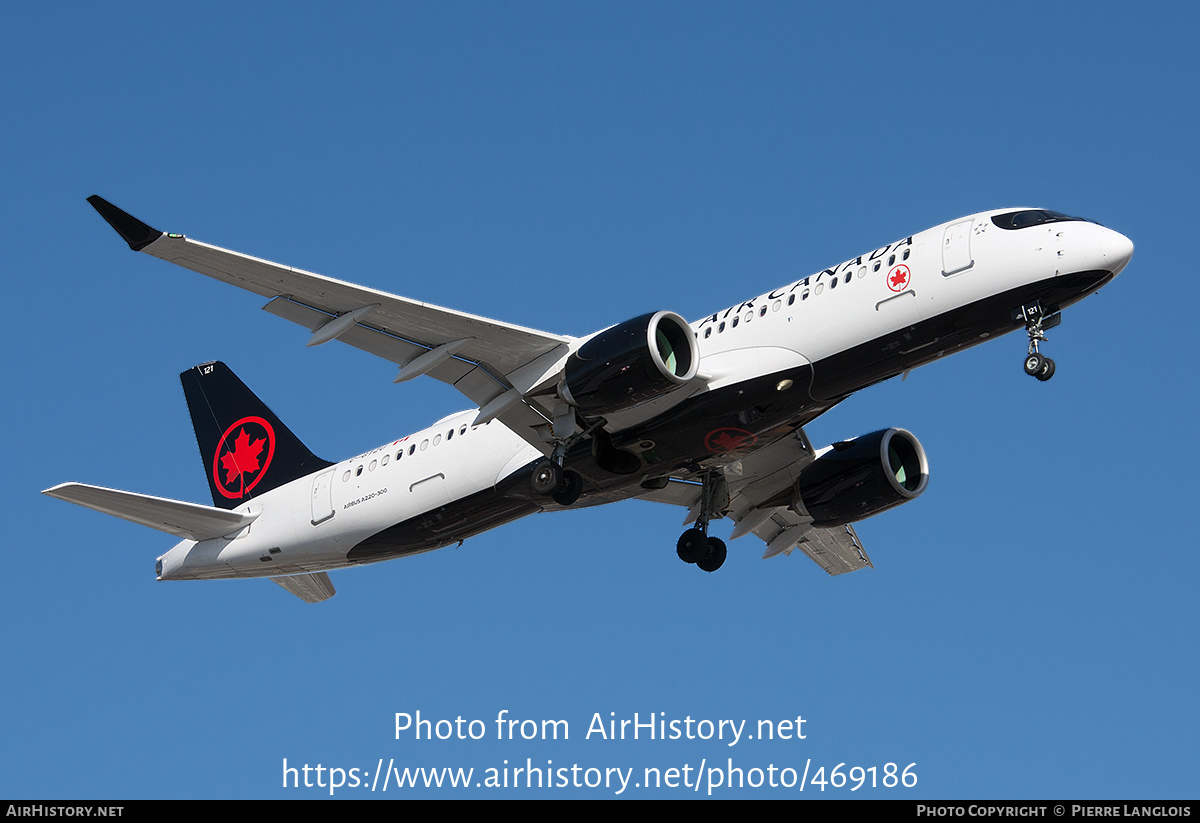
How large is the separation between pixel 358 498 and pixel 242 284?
7.62 metres

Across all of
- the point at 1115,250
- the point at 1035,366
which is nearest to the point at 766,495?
the point at 1035,366

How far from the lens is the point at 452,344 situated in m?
26.7

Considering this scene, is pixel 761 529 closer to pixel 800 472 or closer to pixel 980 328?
pixel 800 472

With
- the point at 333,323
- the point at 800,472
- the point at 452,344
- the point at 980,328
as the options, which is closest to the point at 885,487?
the point at 800,472

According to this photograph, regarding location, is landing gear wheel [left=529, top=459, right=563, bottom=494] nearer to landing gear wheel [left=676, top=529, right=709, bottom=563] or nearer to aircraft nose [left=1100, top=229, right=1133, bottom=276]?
landing gear wheel [left=676, top=529, right=709, bottom=563]

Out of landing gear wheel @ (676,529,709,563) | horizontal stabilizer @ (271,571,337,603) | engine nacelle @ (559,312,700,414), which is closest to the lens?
engine nacelle @ (559,312,700,414)

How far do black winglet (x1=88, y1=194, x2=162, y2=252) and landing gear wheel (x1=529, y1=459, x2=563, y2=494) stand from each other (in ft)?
29.2

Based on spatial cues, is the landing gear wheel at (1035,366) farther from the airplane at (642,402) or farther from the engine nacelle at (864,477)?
the engine nacelle at (864,477)

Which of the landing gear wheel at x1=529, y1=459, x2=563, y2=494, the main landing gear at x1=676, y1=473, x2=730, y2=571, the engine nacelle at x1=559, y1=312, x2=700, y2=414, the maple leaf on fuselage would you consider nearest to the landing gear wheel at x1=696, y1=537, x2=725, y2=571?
the main landing gear at x1=676, y1=473, x2=730, y2=571

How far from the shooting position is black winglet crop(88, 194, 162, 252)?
22375 mm

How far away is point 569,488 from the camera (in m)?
27.7

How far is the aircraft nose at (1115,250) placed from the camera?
24.3 metres

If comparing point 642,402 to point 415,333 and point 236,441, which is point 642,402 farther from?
point 236,441
